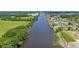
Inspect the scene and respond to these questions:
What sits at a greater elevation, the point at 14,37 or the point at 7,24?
the point at 7,24

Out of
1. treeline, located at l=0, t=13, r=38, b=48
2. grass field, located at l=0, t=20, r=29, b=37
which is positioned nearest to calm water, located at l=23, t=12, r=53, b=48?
treeline, located at l=0, t=13, r=38, b=48

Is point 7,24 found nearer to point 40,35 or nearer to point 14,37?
point 14,37

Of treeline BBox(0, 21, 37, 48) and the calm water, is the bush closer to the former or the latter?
treeline BBox(0, 21, 37, 48)

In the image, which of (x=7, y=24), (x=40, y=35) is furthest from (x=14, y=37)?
(x=40, y=35)

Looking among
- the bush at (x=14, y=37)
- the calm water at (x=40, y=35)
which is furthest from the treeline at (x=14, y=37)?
the calm water at (x=40, y=35)

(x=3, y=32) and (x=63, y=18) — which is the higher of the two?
(x=63, y=18)
